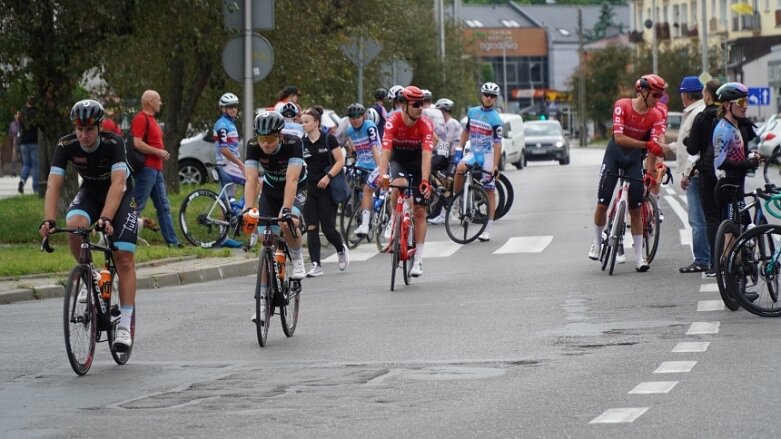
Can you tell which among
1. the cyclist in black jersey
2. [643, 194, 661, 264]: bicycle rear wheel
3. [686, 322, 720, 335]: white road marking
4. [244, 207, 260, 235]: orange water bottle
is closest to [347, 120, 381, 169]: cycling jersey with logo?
[643, 194, 661, 264]: bicycle rear wheel

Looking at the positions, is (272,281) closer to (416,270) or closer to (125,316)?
(125,316)

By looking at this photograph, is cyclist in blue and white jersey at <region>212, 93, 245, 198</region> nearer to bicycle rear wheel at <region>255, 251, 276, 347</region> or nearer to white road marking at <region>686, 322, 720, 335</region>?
bicycle rear wheel at <region>255, 251, 276, 347</region>

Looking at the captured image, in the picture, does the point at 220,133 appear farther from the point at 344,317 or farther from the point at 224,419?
the point at 224,419

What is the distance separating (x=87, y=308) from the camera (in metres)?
11.0

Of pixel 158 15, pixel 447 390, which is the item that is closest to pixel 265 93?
pixel 158 15

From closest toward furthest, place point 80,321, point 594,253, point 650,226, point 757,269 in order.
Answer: point 80,321, point 757,269, point 650,226, point 594,253

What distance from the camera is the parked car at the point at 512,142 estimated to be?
168 feet

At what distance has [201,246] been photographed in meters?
21.3

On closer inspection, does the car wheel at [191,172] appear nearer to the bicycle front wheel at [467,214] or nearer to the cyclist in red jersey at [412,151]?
the bicycle front wheel at [467,214]

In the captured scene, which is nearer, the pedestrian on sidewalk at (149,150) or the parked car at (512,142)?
the pedestrian on sidewalk at (149,150)

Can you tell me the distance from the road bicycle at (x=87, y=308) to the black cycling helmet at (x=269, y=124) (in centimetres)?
180

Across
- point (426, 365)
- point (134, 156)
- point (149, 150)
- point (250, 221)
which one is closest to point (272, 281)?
point (250, 221)

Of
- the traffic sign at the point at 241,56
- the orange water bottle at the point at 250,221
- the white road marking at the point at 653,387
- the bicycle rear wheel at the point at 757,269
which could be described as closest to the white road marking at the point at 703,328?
the bicycle rear wheel at the point at 757,269

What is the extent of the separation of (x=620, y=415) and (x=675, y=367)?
6.00 ft
